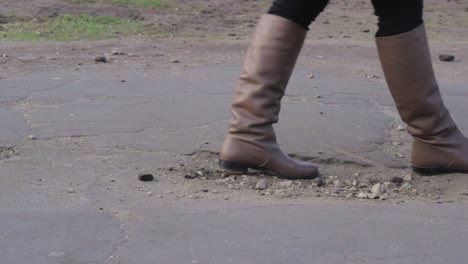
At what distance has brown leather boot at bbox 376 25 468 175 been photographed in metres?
3.72

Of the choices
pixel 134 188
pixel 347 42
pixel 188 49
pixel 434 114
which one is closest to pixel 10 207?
pixel 134 188

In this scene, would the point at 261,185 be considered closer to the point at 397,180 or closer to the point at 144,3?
the point at 397,180

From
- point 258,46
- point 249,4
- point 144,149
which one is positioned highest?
point 258,46

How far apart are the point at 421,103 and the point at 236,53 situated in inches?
131

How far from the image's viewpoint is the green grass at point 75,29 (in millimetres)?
7807

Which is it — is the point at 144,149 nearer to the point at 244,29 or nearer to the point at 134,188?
the point at 134,188

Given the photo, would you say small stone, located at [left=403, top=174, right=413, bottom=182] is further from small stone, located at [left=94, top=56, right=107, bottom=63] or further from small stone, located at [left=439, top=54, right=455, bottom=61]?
small stone, located at [left=439, top=54, right=455, bottom=61]

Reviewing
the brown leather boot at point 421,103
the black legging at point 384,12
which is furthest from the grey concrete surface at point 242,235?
the black legging at point 384,12

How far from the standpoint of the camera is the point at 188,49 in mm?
7086

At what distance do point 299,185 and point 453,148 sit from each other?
0.66 m

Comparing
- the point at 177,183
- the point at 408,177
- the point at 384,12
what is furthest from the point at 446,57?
the point at 177,183

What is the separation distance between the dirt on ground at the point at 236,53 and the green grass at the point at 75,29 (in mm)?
241

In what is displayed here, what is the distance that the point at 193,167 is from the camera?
3889 millimetres

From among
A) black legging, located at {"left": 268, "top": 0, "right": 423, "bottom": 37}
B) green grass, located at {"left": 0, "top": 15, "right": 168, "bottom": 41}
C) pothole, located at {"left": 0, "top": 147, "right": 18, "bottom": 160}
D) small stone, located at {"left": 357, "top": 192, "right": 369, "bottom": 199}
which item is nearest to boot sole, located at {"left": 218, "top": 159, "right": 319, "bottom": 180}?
small stone, located at {"left": 357, "top": 192, "right": 369, "bottom": 199}
